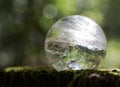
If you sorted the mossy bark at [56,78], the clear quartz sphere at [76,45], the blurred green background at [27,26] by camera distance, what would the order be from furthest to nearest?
the blurred green background at [27,26], the clear quartz sphere at [76,45], the mossy bark at [56,78]

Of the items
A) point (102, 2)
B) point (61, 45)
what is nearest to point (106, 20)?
point (102, 2)

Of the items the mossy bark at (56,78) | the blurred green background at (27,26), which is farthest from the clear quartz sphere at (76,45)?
→ the blurred green background at (27,26)

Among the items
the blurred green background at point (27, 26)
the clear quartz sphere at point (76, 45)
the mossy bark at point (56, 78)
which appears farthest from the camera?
the blurred green background at point (27, 26)

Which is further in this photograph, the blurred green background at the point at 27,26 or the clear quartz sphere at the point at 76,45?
the blurred green background at the point at 27,26

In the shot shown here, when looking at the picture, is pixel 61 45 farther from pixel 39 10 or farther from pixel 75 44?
pixel 39 10

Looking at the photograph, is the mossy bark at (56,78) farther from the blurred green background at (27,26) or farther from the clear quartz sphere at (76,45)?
the blurred green background at (27,26)

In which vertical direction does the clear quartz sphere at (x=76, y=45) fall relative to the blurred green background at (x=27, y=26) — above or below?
above

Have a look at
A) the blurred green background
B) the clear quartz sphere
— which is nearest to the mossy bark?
the clear quartz sphere
